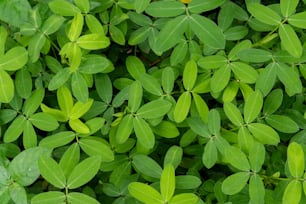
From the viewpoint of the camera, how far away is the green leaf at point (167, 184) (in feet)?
Answer: 6.22

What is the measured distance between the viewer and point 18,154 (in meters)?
2.03

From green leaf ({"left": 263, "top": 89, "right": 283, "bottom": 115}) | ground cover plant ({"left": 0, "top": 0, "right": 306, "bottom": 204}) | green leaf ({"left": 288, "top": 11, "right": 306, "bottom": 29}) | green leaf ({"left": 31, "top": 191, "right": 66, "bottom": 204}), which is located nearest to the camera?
green leaf ({"left": 31, "top": 191, "right": 66, "bottom": 204})

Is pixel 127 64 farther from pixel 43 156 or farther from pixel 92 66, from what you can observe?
pixel 43 156

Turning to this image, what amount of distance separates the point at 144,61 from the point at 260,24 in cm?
58

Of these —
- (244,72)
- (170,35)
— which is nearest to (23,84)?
(170,35)

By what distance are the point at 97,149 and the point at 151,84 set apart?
1.13ft

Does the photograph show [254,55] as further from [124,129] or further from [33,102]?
[33,102]

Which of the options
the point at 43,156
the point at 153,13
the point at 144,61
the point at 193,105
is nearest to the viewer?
the point at 43,156

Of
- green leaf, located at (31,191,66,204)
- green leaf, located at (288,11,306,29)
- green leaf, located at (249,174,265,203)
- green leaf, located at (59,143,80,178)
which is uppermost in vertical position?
green leaf, located at (288,11,306,29)

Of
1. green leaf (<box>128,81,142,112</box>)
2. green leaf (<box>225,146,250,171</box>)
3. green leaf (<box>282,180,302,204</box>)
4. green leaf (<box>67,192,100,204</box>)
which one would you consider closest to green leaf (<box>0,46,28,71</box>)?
green leaf (<box>128,81,142,112</box>)

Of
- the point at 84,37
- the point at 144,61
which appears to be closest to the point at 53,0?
the point at 84,37

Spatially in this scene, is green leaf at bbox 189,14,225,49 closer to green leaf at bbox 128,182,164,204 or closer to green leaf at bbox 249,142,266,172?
green leaf at bbox 249,142,266,172

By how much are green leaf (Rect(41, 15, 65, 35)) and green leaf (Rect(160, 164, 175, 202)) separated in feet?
2.36

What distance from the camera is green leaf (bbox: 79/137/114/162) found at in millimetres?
2027
